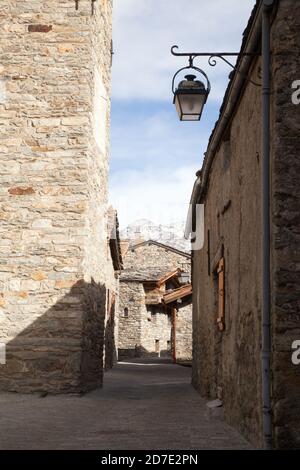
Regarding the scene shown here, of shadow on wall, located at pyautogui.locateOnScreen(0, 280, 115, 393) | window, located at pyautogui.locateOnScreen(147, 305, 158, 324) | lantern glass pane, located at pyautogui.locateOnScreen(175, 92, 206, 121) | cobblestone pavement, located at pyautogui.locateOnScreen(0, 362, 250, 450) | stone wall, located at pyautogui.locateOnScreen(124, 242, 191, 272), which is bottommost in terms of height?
cobblestone pavement, located at pyautogui.locateOnScreen(0, 362, 250, 450)

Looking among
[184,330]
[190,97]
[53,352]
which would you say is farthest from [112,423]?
[184,330]

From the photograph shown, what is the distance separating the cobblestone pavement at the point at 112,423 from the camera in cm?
563

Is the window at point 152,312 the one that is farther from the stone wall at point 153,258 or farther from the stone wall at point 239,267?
the stone wall at point 239,267

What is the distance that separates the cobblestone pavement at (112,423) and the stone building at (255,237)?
43 centimetres

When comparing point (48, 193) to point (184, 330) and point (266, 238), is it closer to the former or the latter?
point (266, 238)

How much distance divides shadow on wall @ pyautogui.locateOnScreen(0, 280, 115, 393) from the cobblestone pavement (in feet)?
1.02

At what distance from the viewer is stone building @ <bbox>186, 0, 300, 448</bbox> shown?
4.85 metres

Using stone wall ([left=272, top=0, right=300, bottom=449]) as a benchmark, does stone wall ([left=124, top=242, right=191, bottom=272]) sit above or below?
above

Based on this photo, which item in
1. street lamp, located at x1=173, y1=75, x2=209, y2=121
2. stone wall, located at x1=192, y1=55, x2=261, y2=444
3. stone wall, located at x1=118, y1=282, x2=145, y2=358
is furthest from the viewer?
stone wall, located at x1=118, y1=282, x2=145, y2=358

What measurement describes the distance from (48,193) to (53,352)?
2.57 metres

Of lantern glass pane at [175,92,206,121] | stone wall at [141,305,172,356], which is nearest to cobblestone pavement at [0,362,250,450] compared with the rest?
lantern glass pane at [175,92,206,121]

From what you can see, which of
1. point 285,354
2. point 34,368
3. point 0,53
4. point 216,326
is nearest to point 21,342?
point 34,368

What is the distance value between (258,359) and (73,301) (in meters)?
5.70

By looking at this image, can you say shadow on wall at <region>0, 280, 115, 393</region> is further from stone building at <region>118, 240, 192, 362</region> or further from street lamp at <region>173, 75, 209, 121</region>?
→ stone building at <region>118, 240, 192, 362</region>
